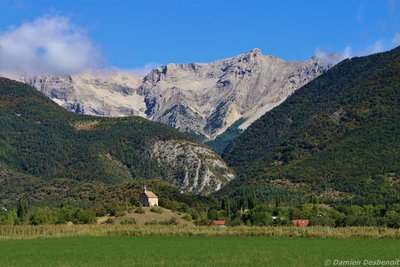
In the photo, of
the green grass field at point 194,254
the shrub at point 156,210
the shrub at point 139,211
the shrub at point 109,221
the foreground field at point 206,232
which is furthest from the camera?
the shrub at point 156,210

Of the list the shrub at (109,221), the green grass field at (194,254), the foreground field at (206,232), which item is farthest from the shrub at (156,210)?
the green grass field at (194,254)

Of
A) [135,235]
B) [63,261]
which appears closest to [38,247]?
[63,261]

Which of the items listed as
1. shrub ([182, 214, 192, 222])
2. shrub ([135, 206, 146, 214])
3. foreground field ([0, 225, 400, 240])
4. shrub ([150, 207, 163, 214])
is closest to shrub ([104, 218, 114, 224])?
shrub ([135, 206, 146, 214])

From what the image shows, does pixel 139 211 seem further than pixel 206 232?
Yes

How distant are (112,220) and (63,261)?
94.2 metres

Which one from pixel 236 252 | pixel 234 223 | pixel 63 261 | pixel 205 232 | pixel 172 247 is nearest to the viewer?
pixel 63 261

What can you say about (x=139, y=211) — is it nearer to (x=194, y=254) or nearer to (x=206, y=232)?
(x=206, y=232)

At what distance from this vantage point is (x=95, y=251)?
8269 cm

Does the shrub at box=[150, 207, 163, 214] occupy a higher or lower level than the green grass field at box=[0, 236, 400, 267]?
higher

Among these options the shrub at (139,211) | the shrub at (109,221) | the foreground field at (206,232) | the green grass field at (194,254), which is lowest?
the green grass field at (194,254)

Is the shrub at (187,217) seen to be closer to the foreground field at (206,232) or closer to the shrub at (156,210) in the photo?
the shrub at (156,210)

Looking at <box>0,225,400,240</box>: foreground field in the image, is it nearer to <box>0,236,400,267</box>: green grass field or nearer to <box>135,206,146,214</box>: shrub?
<box>0,236,400,267</box>: green grass field

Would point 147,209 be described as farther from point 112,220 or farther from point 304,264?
point 304,264

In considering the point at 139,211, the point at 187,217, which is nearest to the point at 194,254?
the point at 187,217
